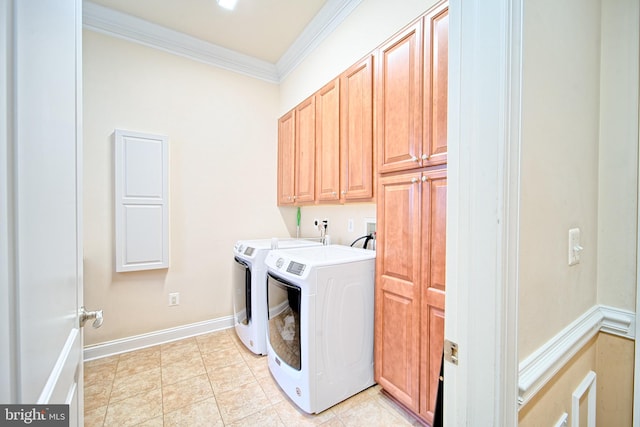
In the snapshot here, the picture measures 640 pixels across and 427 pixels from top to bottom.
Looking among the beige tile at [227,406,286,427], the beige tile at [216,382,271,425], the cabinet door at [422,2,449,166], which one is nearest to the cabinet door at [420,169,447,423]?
the cabinet door at [422,2,449,166]

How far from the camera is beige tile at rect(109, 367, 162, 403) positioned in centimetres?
174

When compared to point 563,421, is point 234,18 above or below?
above

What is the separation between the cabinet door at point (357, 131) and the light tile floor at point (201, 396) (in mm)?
1369

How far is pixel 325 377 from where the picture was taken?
1546 mm

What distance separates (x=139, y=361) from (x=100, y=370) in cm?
25

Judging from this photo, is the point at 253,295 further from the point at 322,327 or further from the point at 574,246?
the point at 574,246

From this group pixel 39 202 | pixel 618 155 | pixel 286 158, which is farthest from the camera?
pixel 286 158

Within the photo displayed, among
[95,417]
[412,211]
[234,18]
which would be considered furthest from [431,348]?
[234,18]

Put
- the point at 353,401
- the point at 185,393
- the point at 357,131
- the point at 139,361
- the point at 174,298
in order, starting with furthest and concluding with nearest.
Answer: the point at 174,298, the point at 139,361, the point at 357,131, the point at 185,393, the point at 353,401

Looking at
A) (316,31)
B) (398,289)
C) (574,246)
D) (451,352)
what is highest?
(316,31)

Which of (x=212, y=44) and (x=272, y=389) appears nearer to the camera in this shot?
(x=272, y=389)

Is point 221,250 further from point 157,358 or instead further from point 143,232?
point 157,358

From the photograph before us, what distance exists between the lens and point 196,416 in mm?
1538

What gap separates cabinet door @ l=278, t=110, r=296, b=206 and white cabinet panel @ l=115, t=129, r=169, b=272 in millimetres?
1170
